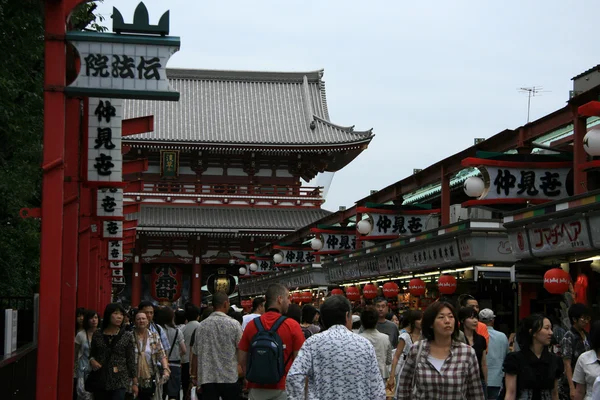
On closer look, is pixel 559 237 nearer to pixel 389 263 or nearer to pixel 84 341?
pixel 84 341

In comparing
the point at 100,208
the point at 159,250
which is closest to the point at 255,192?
the point at 159,250

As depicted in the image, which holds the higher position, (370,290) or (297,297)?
(370,290)

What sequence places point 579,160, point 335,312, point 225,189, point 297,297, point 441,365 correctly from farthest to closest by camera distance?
1. point 225,189
2. point 297,297
3. point 579,160
4. point 335,312
5. point 441,365

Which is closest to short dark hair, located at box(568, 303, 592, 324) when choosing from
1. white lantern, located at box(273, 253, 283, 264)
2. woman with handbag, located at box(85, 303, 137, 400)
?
woman with handbag, located at box(85, 303, 137, 400)

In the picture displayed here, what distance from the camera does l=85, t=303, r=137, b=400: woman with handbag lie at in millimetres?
10172

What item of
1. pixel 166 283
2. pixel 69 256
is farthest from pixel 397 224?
pixel 166 283

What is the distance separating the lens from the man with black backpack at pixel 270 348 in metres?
8.19

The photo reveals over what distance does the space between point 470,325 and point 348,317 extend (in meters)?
3.64

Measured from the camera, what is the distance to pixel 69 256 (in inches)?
475

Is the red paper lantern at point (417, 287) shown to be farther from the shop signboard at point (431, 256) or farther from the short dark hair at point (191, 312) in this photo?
the short dark hair at point (191, 312)

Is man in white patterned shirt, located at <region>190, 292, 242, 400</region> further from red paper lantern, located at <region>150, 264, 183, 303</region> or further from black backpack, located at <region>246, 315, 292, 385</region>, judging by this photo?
red paper lantern, located at <region>150, 264, 183, 303</region>

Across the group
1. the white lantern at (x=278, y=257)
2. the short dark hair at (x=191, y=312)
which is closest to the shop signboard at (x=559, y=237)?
the short dark hair at (x=191, y=312)

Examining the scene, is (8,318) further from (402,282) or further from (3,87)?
(402,282)

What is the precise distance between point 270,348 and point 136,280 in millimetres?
39257
